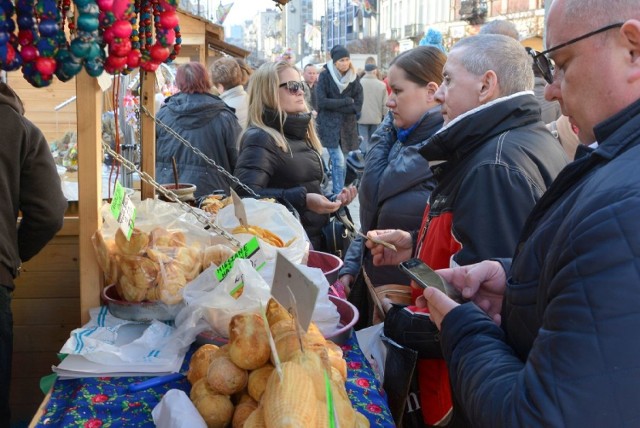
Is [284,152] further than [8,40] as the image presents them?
Yes

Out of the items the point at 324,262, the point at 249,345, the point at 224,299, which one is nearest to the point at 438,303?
the point at 249,345

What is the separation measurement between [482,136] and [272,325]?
946 millimetres

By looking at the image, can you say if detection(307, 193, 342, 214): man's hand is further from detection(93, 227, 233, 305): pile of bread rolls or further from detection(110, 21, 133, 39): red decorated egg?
detection(110, 21, 133, 39): red decorated egg

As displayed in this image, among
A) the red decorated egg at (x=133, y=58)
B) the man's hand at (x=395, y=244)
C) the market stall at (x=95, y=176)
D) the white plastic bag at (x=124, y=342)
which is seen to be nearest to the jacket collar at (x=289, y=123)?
the market stall at (x=95, y=176)

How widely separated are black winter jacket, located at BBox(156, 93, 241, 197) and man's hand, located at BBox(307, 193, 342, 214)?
1.54 metres

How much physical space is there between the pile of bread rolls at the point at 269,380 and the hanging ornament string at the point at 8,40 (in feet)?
3.53

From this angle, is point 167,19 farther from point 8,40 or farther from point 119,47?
point 8,40

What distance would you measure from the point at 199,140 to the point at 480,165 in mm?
3585

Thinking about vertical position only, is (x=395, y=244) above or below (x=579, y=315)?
below

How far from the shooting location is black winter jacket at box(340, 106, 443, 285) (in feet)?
9.52

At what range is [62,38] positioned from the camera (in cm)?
205

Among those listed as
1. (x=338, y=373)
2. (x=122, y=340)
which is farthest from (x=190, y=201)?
(x=338, y=373)

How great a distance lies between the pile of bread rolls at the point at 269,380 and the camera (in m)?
1.28

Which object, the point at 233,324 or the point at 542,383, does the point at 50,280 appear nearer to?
the point at 233,324
